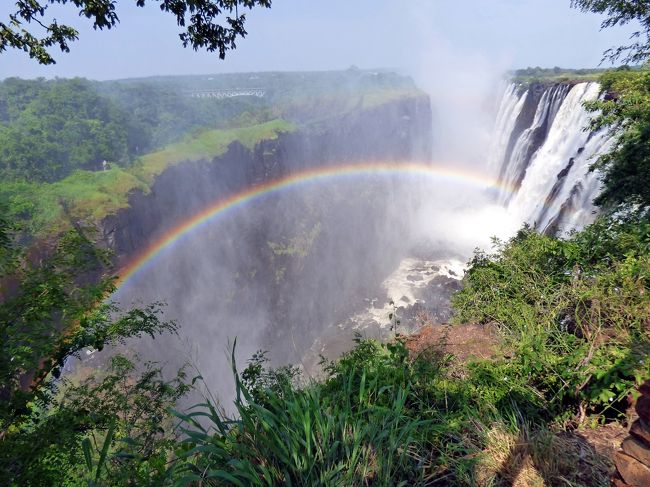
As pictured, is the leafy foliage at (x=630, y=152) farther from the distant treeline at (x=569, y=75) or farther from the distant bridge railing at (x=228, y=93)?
the distant bridge railing at (x=228, y=93)

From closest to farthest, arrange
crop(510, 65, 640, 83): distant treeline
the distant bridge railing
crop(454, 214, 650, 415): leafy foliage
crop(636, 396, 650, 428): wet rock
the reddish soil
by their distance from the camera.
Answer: crop(636, 396, 650, 428): wet rock, crop(454, 214, 650, 415): leafy foliage, the reddish soil, crop(510, 65, 640, 83): distant treeline, the distant bridge railing

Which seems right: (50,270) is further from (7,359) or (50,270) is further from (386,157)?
(386,157)

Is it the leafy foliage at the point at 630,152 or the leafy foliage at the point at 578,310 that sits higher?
the leafy foliage at the point at 630,152

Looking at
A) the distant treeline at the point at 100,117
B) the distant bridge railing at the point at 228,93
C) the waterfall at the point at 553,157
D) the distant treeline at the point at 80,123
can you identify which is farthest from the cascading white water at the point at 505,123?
the distant bridge railing at the point at 228,93

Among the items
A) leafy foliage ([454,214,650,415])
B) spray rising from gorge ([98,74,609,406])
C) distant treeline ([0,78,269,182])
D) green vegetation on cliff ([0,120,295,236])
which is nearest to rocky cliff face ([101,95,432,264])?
spray rising from gorge ([98,74,609,406])

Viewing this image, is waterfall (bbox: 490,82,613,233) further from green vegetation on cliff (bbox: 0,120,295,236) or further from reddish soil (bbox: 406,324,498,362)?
green vegetation on cliff (bbox: 0,120,295,236)

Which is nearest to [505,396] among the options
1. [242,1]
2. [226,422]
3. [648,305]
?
[648,305]

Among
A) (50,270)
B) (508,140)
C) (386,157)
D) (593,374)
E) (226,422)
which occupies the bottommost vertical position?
(386,157)

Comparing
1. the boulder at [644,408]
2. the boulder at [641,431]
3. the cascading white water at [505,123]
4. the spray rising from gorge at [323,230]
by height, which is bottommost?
the spray rising from gorge at [323,230]
